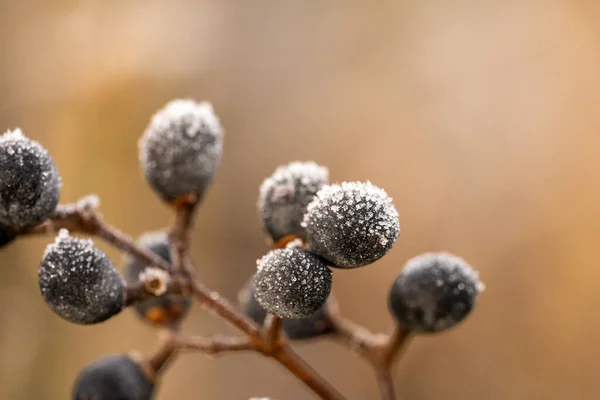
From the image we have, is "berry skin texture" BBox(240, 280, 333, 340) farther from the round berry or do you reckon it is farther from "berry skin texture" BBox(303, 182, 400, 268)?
"berry skin texture" BBox(303, 182, 400, 268)

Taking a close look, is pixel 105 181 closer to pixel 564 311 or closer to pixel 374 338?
pixel 374 338

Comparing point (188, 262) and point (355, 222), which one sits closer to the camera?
point (355, 222)

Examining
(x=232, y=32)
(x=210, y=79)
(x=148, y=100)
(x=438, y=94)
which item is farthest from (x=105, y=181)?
(x=438, y=94)

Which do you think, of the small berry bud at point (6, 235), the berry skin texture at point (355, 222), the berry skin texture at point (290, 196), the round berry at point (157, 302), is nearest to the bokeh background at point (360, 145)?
the round berry at point (157, 302)

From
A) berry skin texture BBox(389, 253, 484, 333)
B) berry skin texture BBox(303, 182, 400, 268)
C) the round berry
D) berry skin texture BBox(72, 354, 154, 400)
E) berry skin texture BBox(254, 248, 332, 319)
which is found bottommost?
berry skin texture BBox(72, 354, 154, 400)

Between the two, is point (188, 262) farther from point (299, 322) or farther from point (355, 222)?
point (355, 222)

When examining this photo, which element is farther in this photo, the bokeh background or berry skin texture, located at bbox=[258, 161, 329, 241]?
the bokeh background

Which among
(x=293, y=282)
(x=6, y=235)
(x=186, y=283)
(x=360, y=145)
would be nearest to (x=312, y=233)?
(x=293, y=282)

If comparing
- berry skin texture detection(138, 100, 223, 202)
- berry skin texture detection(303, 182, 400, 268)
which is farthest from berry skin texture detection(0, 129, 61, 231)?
berry skin texture detection(303, 182, 400, 268)
